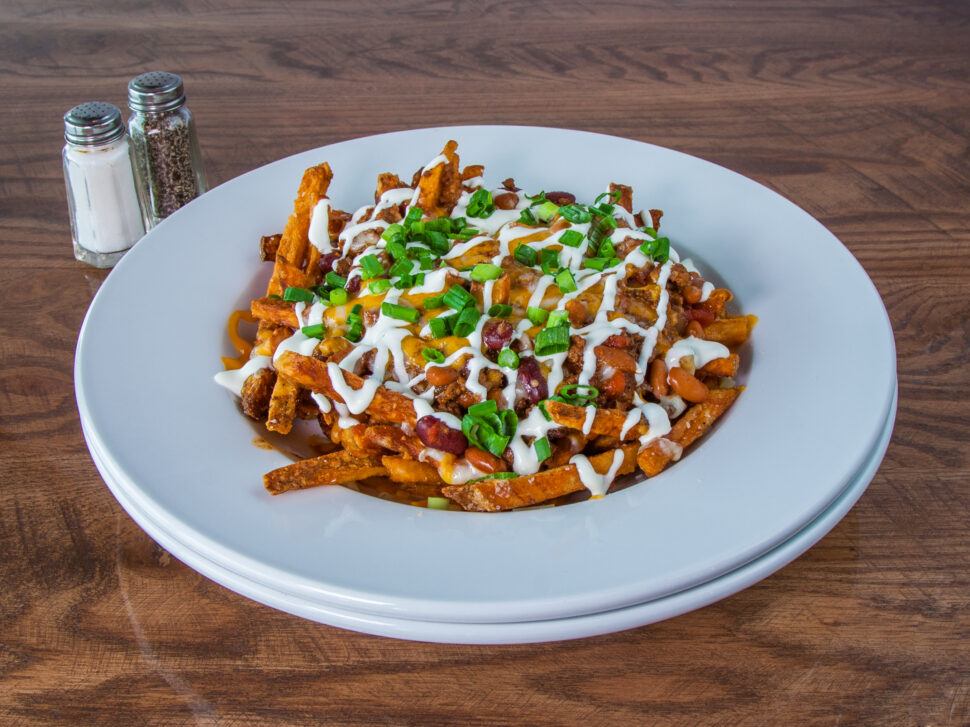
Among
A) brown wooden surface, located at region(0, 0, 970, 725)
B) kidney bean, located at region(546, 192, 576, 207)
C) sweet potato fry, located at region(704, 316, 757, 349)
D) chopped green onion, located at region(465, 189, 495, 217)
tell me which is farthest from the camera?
Answer: kidney bean, located at region(546, 192, 576, 207)

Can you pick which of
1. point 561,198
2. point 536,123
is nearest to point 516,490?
point 561,198

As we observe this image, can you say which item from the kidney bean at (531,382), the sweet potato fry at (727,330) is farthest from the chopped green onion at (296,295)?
the sweet potato fry at (727,330)

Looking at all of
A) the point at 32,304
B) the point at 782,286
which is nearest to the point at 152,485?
the point at 32,304

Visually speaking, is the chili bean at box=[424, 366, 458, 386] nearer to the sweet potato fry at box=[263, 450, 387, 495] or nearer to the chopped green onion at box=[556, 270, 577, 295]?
the sweet potato fry at box=[263, 450, 387, 495]

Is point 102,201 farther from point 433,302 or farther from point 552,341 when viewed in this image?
point 552,341

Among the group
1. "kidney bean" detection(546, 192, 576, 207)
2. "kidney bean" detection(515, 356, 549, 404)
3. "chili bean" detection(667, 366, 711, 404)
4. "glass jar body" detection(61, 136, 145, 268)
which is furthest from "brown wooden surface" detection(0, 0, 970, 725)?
"kidney bean" detection(546, 192, 576, 207)

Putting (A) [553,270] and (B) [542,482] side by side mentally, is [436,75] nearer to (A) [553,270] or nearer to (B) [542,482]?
(A) [553,270]
